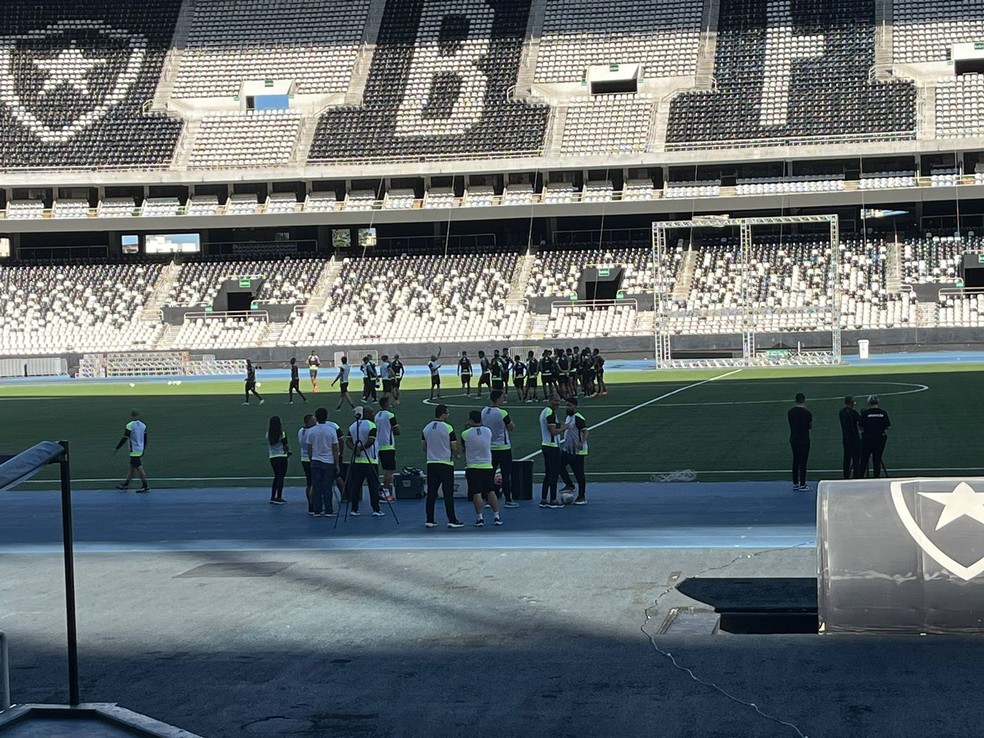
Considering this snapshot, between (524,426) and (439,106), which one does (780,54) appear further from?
(524,426)

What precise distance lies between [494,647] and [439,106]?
6168 cm

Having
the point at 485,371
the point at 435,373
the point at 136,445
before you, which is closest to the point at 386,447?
the point at 136,445

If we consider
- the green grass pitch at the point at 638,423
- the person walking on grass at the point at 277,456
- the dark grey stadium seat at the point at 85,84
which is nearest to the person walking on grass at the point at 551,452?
the green grass pitch at the point at 638,423

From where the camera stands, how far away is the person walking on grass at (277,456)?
67.9 feet

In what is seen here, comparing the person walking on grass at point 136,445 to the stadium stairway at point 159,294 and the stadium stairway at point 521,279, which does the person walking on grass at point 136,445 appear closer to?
the stadium stairway at point 521,279

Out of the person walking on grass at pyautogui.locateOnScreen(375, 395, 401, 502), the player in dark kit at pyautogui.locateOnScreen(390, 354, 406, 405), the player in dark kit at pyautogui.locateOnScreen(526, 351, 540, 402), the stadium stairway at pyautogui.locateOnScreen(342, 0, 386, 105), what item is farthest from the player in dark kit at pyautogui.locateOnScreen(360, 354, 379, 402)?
the stadium stairway at pyautogui.locateOnScreen(342, 0, 386, 105)

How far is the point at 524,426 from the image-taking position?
31641 millimetres

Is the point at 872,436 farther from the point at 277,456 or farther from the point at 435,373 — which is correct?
the point at 435,373

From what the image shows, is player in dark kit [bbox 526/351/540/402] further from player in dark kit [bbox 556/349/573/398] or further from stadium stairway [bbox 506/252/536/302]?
stadium stairway [bbox 506/252/536/302]

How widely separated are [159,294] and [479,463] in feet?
176

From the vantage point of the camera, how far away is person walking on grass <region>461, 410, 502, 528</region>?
57.3 feet

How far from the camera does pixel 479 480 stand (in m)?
17.9

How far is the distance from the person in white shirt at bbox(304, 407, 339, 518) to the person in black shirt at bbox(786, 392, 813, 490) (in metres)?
6.94

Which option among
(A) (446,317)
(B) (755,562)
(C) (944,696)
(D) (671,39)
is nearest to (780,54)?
(D) (671,39)
